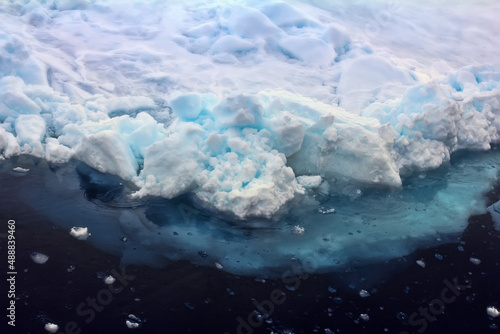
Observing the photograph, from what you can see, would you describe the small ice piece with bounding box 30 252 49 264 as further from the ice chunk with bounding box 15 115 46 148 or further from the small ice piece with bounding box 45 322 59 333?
the ice chunk with bounding box 15 115 46 148

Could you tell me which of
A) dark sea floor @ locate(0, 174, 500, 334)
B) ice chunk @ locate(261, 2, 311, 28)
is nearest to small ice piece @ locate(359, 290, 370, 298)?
dark sea floor @ locate(0, 174, 500, 334)

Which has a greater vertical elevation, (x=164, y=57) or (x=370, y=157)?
(x=370, y=157)

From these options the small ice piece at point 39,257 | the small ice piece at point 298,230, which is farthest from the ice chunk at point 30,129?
the small ice piece at point 298,230

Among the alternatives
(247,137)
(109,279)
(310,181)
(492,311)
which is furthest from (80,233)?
(492,311)

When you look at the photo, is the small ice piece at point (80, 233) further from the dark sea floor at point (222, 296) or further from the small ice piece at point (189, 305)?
the small ice piece at point (189, 305)

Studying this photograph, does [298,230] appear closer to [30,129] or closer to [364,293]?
[364,293]

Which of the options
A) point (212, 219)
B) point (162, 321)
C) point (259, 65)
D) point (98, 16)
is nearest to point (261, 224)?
point (212, 219)

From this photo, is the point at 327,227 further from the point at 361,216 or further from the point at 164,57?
the point at 164,57

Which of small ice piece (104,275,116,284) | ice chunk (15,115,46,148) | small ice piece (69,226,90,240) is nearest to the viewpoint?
small ice piece (104,275,116,284)
